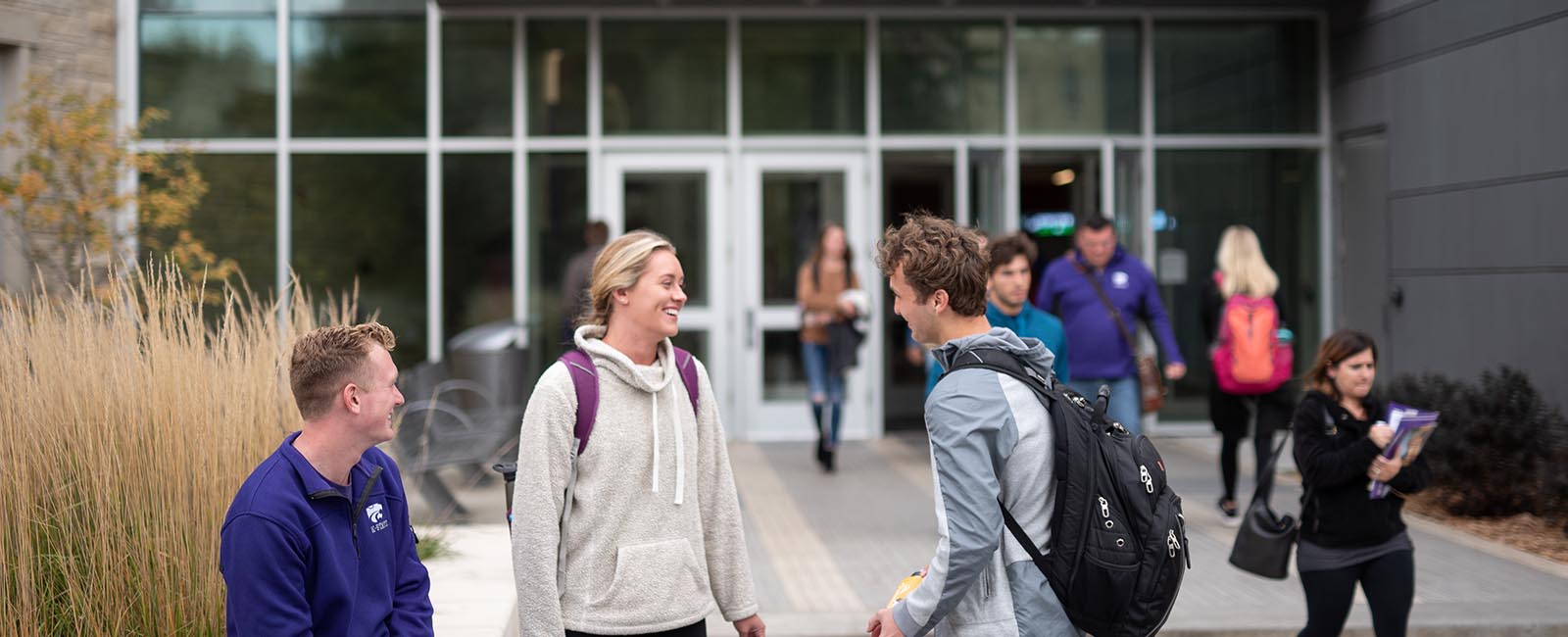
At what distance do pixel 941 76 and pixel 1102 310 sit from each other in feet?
19.0

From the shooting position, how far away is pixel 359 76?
1347 centimetres

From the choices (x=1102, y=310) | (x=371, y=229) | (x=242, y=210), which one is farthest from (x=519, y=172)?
(x=1102, y=310)

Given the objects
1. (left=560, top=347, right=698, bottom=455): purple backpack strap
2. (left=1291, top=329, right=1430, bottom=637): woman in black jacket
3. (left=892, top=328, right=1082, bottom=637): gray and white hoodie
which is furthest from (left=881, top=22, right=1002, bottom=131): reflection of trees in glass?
(left=892, top=328, right=1082, bottom=637): gray and white hoodie

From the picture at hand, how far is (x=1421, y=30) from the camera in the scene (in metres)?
11.9

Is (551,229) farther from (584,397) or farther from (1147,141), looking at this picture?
(584,397)

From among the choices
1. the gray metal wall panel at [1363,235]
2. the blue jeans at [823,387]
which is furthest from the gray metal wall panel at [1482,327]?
the blue jeans at [823,387]

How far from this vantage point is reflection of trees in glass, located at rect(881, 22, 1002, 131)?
13695 mm

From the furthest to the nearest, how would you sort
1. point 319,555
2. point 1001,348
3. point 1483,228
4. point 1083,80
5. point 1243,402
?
point 1083,80
point 1483,228
point 1243,402
point 1001,348
point 319,555

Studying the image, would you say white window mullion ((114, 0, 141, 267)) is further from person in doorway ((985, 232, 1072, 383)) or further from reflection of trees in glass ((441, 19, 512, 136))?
person in doorway ((985, 232, 1072, 383))

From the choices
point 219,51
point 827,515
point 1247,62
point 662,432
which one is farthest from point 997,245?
point 219,51

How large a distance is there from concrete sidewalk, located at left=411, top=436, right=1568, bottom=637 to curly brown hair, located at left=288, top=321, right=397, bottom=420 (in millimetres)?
2130

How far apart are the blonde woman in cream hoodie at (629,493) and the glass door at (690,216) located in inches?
387

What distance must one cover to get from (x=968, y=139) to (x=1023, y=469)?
1088 centimetres

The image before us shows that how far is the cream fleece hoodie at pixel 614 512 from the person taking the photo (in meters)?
3.36
